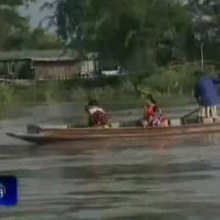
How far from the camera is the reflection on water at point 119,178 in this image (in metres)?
13.5

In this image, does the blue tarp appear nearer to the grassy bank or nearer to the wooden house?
the grassy bank

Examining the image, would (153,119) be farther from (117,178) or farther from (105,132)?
(117,178)

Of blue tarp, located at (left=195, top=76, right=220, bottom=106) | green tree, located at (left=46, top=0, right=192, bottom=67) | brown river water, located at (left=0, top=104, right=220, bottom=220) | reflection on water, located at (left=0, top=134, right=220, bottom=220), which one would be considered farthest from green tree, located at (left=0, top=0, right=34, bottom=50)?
reflection on water, located at (left=0, top=134, right=220, bottom=220)

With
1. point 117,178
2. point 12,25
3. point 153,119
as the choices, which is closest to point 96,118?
point 153,119

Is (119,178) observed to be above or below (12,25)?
below

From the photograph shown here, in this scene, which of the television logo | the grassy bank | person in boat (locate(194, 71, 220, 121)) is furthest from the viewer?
the grassy bank

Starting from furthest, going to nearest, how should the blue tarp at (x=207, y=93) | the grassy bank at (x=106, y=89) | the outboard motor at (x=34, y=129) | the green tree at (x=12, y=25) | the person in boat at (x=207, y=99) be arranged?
the green tree at (x=12, y=25)
the grassy bank at (x=106, y=89)
the blue tarp at (x=207, y=93)
the person in boat at (x=207, y=99)
the outboard motor at (x=34, y=129)

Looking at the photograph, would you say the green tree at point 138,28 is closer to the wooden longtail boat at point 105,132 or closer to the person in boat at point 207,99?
the person in boat at point 207,99

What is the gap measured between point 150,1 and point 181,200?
5878 cm

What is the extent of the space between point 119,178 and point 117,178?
47 mm
